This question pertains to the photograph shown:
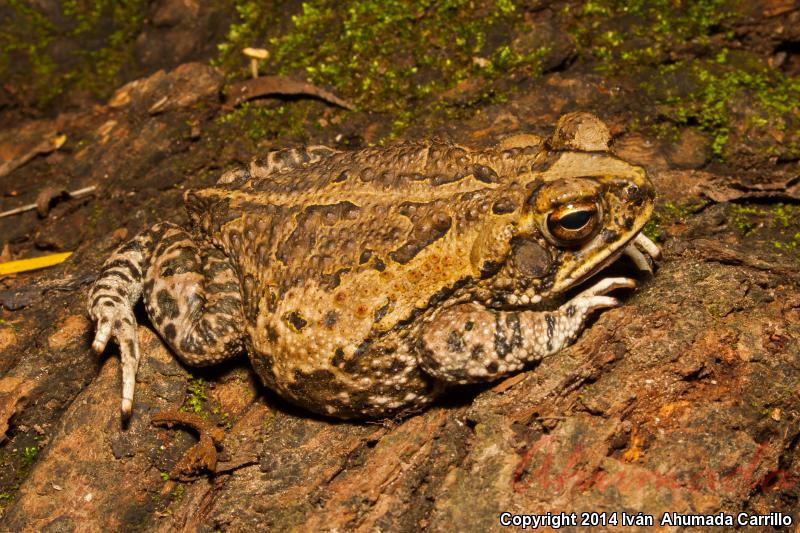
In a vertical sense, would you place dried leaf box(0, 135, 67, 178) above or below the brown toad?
below

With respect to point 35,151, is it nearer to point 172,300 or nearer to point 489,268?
point 172,300

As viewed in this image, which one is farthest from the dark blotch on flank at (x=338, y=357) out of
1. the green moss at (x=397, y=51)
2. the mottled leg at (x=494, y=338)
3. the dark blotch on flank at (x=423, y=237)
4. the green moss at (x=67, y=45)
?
the green moss at (x=67, y=45)

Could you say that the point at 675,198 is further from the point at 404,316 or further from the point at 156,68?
the point at 156,68

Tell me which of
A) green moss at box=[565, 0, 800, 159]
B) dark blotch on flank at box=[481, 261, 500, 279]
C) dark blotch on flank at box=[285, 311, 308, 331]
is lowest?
dark blotch on flank at box=[285, 311, 308, 331]

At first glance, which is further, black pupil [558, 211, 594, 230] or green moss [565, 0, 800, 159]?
green moss [565, 0, 800, 159]

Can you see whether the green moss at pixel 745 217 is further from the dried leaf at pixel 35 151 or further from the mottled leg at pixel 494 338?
the dried leaf at pixel 35 151

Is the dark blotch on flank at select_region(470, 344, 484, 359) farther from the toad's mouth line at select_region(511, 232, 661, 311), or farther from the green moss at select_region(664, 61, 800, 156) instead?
the green moss at select_region(664, 61, 800, 156)

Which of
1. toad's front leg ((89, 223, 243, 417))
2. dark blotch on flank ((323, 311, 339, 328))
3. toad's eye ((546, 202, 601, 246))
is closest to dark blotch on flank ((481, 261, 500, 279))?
toad's eye ((546, 202, 601, 246))

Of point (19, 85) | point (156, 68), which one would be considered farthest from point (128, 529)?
point (19, 85)
